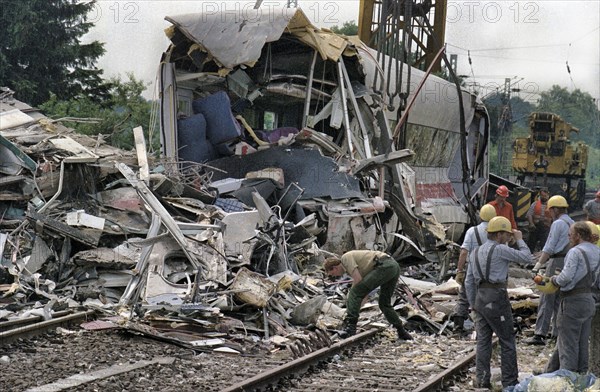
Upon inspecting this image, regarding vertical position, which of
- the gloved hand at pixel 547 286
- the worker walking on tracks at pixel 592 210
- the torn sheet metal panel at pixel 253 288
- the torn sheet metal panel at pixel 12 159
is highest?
the torn sheet metal panel at pixel 12 159

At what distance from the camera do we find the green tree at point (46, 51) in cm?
2992

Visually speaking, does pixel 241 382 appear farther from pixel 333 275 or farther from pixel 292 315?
pixel 333 275

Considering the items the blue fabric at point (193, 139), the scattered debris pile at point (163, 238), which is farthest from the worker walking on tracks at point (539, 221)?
the blue fabric at point (193, 139)

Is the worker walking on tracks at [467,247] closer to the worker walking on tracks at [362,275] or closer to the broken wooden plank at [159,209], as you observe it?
the worker walking on tracks at [362,275]

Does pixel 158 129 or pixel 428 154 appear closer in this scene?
pixel 158 129

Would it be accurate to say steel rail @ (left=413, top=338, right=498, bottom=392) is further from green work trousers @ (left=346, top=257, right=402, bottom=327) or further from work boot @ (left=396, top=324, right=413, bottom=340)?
green work trousers @ (left=346, top=257, right=402, bottom=327)

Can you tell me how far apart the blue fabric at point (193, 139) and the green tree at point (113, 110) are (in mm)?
6661

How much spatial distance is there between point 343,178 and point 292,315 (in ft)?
17.5

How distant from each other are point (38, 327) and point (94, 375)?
181cm

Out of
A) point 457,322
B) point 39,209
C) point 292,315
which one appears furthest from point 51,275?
point 457,322

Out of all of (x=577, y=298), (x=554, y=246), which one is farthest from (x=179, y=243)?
(x=577, y=298)

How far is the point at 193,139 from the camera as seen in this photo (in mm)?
17547

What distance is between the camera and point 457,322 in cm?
1252

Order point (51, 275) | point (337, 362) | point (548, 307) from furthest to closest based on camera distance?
point (51, 275)
point (548, 307)
point (337, 362)
